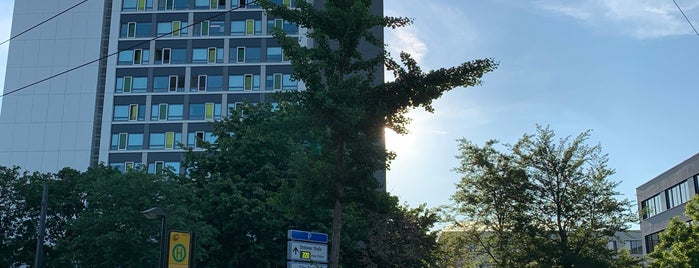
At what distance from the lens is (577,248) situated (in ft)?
88.3

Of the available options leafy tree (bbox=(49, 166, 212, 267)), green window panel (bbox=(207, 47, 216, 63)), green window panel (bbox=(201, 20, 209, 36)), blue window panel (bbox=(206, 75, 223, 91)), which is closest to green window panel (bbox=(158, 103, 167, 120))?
blue window panel (bbox=(206, 75, 223, 91))

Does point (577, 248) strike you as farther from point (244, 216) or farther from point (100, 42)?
point (100, 42)

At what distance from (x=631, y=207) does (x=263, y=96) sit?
134 feet

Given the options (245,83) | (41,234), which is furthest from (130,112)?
(41,234)

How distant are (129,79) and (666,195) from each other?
45.2m

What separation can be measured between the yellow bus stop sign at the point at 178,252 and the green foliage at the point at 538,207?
44.5 feet

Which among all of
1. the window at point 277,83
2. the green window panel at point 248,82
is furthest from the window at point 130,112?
the window at point 277,83

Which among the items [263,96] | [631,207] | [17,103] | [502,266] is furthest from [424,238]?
[17,103]

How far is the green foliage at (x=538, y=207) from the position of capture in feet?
89.3

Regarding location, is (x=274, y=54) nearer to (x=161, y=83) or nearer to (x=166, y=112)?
(x=161, y=83)

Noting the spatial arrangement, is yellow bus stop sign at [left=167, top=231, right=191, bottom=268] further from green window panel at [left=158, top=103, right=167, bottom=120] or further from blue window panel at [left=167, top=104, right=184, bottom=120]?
green window panel at [left=158, top=103, right=167, bottom=120]

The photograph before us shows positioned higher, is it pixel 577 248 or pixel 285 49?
pixel 285 49

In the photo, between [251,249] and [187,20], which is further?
[187,20]

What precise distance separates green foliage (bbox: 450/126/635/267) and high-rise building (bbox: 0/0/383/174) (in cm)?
3536
